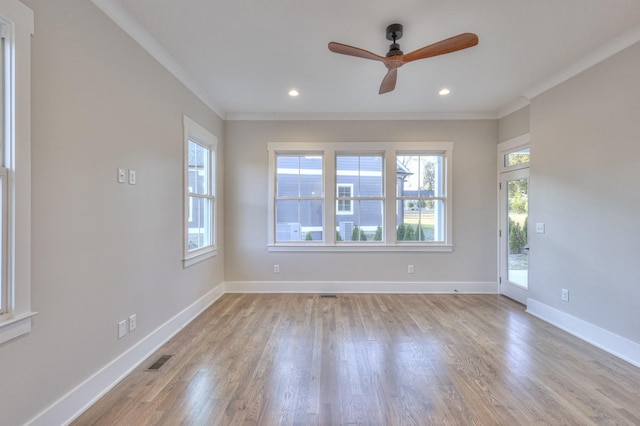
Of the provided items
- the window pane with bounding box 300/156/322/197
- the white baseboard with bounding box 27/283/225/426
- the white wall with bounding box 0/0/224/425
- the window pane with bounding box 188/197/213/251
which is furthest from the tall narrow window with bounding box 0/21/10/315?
the window pane with bounding box 300/156/322/197

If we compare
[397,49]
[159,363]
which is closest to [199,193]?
[159,363]

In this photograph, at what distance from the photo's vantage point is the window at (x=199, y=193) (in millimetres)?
3283

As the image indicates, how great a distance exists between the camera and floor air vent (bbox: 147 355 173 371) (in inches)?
90.6

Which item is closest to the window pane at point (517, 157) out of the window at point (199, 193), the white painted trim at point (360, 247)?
the white painted trim at point (360, 247)

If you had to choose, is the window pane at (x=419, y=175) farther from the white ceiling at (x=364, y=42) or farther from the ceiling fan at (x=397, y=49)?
the ceiling fan at (x=397, y=49)

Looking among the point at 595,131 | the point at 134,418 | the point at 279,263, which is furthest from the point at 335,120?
the point at 134,418

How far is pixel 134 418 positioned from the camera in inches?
68.7

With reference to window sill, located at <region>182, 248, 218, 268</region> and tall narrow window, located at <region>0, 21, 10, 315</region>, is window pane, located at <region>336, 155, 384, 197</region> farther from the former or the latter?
tall narrow window, located at <region>0, 21, 10, 315</region>

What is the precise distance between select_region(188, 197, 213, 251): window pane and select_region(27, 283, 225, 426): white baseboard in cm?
86

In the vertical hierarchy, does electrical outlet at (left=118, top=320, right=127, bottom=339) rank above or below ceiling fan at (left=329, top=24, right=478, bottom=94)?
below

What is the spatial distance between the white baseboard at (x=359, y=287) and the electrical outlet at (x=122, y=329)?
220cm

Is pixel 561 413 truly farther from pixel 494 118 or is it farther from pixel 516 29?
pixel 494 118

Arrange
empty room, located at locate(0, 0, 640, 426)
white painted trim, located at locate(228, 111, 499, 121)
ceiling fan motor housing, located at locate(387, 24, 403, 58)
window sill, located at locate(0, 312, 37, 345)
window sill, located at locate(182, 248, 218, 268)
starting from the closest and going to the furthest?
window sill, located at locate(0, 312, 37, 345) < empty room, located at locate(0, 0, 640, 426) < ceiling fan motor housing, located at locate(387, 24, 403, 58) < window sill, located at locate(182, 248, 218, 268) < white painted trim, located at locate(228, 111, 499, 121)

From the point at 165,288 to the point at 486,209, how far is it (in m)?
4.50
